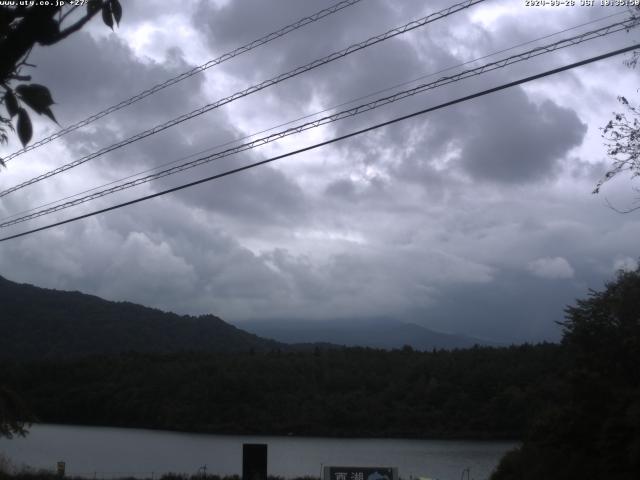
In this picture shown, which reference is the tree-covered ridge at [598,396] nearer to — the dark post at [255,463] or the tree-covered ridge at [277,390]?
the dark post at [255,463]

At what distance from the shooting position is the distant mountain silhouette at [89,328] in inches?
3644

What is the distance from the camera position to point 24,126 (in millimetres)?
3926

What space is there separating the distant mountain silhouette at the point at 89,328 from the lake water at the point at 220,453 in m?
27.6

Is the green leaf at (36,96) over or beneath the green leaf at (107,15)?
beneath

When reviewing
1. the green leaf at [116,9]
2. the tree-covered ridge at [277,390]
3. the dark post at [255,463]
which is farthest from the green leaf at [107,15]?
the tree-covered ridge at [277,390]

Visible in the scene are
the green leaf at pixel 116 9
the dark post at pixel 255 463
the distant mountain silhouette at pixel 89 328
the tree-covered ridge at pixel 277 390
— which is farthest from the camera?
the distant mountain silhouette at pixel 89 328

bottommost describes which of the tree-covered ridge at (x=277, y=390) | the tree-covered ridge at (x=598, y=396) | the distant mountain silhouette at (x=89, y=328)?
the tree-covered ridge at (x=598, y=396)

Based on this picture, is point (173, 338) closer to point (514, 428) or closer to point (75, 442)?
point (75, 442)

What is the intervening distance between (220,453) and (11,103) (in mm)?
53763

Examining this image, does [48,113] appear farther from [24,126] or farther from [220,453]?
[220,453]

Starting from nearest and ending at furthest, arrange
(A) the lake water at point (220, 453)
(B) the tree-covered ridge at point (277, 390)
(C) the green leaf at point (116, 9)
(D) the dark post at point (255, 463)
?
(C) the green leaf at point (116, 9) → (D) the dark post at point (255, 463) → (A) the lake water at point (220, 453) → (B) the tree-covered ridge at point (277, 390)

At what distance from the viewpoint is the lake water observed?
43375 mm

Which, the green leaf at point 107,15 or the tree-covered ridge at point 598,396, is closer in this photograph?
the green leaf at point 107,15

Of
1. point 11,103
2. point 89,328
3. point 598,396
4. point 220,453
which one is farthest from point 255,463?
point 89,328
